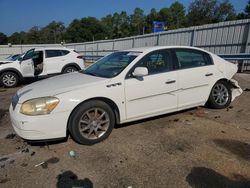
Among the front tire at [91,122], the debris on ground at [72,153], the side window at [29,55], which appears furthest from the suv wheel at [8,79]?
the debris on ground at [72,153]

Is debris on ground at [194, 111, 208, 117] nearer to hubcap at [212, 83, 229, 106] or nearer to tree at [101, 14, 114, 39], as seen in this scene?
hubcap at [212, 83, 229, 106]

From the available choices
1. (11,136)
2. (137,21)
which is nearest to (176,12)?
(137,21)

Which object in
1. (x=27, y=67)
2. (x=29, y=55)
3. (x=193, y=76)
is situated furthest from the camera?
(x=29, y=55)

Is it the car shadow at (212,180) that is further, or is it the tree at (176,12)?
the tree at (176,12)

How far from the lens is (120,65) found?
188 inches

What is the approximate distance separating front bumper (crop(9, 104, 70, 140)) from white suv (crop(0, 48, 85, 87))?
24.2 feet

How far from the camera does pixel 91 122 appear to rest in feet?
13.8

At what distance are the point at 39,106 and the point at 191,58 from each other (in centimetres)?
323

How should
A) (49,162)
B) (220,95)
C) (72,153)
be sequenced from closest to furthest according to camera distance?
(49,162) → (72,153) → (220,95)

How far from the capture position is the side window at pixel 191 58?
202 inches

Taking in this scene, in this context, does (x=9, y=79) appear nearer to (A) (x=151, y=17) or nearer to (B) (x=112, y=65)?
(B) (x=112, y=65)

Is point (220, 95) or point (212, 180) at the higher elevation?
point (220, 95)

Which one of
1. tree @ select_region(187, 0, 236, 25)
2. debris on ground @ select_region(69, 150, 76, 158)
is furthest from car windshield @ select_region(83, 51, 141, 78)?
tree @ select_region(187, 0, 236, 25)

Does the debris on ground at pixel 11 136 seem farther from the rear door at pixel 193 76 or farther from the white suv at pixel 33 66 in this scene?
the white suv at pixel 33 66
